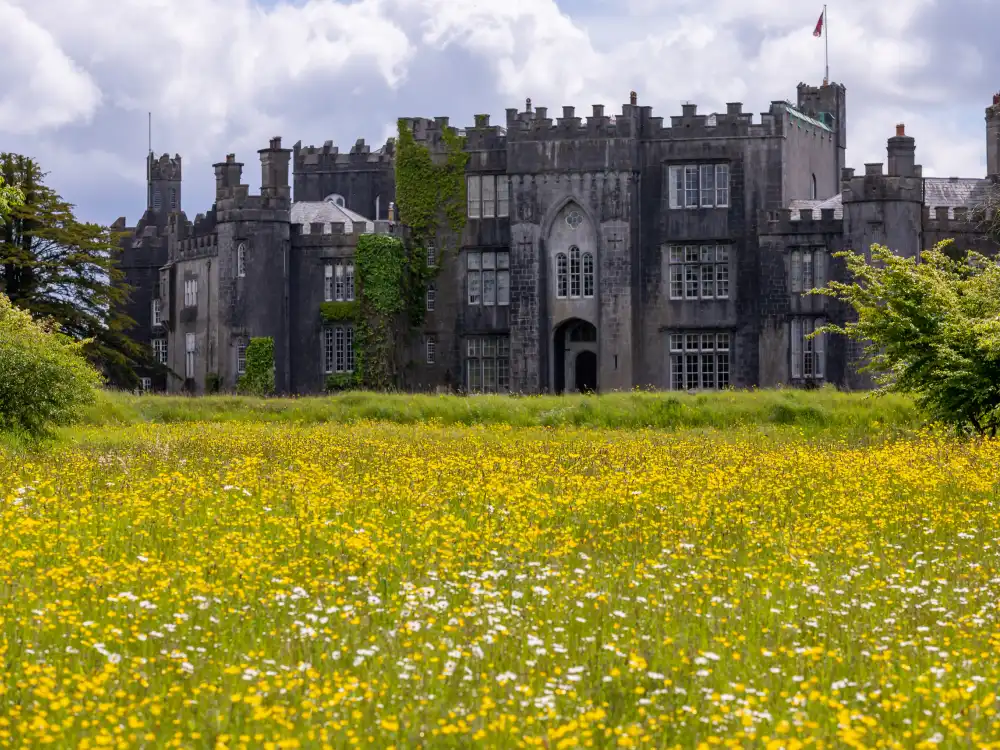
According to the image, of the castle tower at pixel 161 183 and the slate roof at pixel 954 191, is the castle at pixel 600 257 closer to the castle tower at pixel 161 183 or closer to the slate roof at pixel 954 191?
the slate roof at pixel 954 191

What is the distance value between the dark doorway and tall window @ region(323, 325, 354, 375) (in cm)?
891

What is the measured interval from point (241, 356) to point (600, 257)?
1463 cm

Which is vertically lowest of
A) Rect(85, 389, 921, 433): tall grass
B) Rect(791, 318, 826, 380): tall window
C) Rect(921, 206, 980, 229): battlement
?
Rect(85, 389, 921, 433): tall grass

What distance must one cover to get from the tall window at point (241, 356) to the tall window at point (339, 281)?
145 inches

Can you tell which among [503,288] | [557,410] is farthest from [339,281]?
[557,410]

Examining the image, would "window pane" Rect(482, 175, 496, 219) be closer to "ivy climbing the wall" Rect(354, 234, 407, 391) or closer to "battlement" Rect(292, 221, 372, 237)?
"ivy climbing the wall" Rect(354, 234, 407, 391)

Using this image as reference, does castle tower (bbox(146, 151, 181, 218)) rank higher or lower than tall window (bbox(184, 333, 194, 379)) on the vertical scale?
higher

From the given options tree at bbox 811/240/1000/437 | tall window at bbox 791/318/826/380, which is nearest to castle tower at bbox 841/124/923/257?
tall window at bbox 791/318/826/380

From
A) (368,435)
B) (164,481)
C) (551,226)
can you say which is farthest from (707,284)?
(164,481)

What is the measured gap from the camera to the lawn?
894 centimetres

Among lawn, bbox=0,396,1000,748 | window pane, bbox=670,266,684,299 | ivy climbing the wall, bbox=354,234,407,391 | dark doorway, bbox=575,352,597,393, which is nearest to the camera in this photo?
lawn, bbox=0,396,1000,748

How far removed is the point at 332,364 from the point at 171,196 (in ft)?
84.3

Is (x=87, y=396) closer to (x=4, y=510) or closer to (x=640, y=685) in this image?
(x=4, y=510)

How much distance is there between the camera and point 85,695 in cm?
936
